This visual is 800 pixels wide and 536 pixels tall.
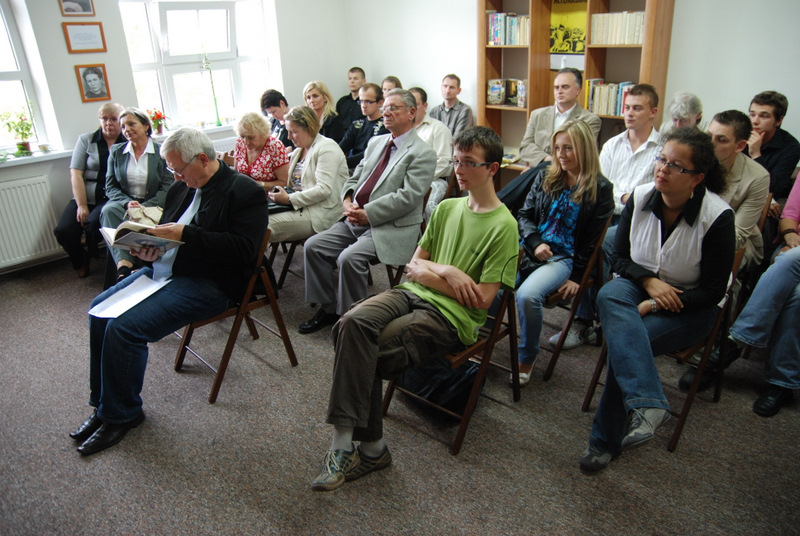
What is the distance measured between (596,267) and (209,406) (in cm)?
205

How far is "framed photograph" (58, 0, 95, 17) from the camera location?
4520 millimetres

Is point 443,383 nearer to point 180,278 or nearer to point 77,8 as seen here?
point 180,278

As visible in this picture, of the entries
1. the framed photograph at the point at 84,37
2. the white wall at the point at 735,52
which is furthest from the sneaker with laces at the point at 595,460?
the framed photograph at the point at 84,37

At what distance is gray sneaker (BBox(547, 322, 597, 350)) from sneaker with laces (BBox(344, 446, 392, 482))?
4.20 feet

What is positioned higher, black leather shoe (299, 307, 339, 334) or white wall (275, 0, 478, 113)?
white wall (275, 0, 478, 113)

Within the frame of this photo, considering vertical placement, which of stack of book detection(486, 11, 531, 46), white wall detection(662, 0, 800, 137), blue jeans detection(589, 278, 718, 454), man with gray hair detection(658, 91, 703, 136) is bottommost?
blue jeans detection(589, 278, 718, 454)

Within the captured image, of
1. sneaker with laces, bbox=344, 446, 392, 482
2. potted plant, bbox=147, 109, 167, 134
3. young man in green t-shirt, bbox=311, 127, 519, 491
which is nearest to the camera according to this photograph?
young man in green t-shirt, bbox=311, 127, 519, 491

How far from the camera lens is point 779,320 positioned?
8.71 feet

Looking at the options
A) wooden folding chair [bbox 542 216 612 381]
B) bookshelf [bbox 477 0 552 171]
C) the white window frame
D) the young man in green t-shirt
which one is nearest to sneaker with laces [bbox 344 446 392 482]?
the young man in green t-shirt

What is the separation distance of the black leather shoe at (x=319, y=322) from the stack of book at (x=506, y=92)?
9.48 ft

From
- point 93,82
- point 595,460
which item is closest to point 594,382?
point 595,460

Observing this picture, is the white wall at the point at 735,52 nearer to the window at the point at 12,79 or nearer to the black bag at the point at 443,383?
the black bag at the point at 443,383

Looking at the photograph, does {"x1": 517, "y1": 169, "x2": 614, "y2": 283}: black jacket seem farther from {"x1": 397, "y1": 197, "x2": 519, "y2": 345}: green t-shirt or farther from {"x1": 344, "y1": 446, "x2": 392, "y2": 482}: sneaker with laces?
{"x1": 344, "y1": 446, "x2": 392, "y2": 482}: sneaker with laces

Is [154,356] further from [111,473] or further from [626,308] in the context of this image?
[626,308]
